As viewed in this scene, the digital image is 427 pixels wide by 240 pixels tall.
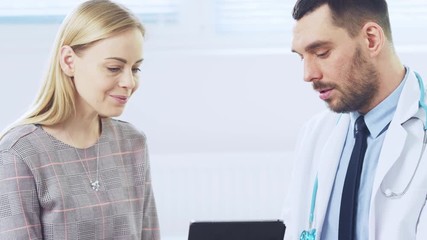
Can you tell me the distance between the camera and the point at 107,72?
1706 millimetres

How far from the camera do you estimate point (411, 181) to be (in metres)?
1.62

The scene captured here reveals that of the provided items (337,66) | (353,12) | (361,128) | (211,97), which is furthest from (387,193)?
(211,97)

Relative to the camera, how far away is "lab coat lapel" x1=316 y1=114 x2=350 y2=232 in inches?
69.9

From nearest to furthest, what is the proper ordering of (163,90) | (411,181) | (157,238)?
(411,181) → (157,238) → (163,90)

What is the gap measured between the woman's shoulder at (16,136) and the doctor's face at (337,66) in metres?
0.60

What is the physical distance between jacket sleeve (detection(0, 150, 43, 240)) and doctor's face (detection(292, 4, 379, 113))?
64cm

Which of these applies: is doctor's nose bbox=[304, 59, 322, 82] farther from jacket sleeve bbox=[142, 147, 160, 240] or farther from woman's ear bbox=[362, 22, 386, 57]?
jacket sleeve bbox=[142, 147, 160, 240]

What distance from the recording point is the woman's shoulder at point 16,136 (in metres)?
1.64

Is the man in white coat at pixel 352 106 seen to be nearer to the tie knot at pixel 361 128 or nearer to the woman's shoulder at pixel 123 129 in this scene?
the tie knot at pixel 361 128

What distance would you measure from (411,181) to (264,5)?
1880 millimetres

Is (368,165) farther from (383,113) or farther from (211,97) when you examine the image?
Result: (211,97)

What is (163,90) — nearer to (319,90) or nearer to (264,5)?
(264,5)

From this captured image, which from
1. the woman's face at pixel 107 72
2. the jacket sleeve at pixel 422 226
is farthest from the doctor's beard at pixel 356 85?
the woman's face at pixel 107 72

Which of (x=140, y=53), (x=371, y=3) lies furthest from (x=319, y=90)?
(x=140, y=53)
